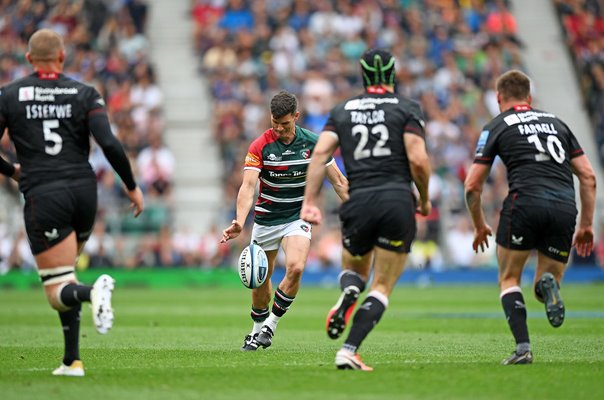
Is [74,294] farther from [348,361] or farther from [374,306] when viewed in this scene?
[374,306]

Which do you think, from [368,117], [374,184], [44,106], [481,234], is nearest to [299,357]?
[481,234]

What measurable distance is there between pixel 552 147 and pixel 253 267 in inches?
152

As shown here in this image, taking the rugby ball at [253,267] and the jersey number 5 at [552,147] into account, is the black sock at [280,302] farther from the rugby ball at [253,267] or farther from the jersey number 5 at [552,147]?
the jersey number 5 at [552,147]

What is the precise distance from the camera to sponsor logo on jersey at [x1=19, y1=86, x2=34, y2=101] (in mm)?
9547

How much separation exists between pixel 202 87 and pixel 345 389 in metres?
28.4

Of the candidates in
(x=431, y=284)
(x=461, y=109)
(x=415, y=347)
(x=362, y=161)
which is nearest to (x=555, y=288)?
(x=362, y=161)

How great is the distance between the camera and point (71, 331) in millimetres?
9617

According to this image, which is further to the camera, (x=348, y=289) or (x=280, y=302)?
(x=280, y=302)

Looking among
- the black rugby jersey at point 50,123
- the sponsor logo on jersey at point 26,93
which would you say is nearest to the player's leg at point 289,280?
the black rugby jersey at point 50,123

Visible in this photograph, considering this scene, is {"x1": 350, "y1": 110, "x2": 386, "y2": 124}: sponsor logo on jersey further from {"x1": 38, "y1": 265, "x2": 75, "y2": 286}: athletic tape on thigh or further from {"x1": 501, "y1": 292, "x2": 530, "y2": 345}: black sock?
{"x1": 38, "y1": 265, "x2": 75, "y2": 286}: athletic tape on thigh

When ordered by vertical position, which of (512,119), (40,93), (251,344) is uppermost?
(40,93)

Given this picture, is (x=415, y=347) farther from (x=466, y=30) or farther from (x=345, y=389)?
(x=466, y=30)

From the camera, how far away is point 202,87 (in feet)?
119

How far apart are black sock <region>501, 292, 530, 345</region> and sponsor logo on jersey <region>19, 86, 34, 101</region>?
482cm
